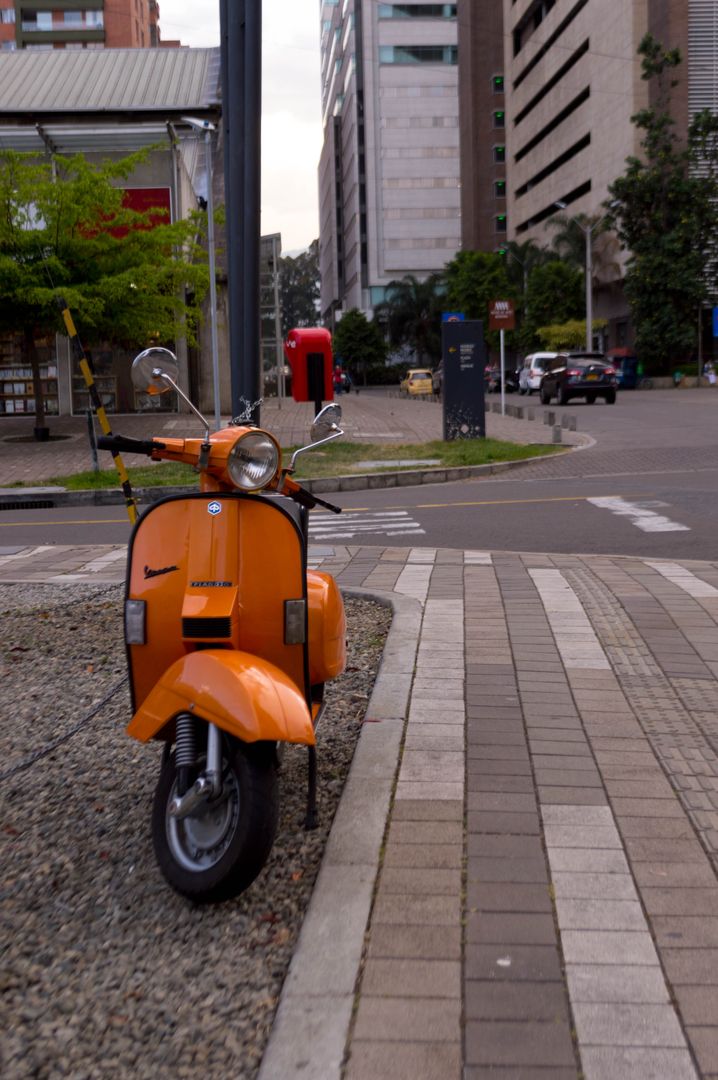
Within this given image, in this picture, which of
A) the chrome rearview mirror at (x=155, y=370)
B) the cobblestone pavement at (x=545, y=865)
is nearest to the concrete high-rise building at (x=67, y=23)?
the cobblestone pavement at (x=545, y=865)

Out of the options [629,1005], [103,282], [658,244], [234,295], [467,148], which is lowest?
[629,1005]

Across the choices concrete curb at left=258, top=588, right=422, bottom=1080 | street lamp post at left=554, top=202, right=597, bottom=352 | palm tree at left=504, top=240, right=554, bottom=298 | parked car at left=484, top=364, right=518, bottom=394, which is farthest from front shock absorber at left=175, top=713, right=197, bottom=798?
palm tree at left=504, top=240, right=554, bottom=298

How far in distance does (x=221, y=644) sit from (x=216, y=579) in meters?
0.20

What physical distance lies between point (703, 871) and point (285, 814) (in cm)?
138

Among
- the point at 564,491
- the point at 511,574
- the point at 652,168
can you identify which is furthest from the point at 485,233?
the point at 511,574

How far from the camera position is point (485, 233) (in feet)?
348

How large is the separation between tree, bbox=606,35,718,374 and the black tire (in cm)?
5426

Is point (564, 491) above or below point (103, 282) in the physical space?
below

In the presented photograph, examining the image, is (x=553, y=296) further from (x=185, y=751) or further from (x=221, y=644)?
(x=185, y=751)

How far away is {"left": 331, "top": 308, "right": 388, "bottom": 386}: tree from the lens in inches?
3765

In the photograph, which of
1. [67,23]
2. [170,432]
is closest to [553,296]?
[67,23]

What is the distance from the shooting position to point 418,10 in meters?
117

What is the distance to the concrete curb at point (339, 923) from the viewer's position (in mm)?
2678

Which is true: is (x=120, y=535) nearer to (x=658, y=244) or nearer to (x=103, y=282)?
(x=103, y=282)
